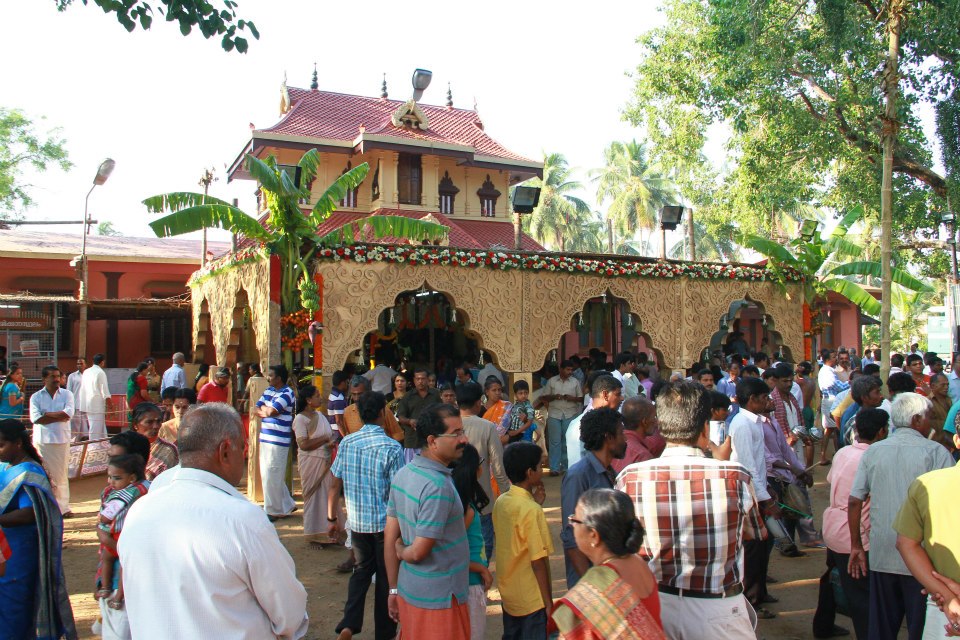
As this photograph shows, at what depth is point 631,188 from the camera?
42.8 m

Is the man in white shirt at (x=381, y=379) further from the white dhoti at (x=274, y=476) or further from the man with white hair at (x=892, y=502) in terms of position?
the man with white hair at (x=892, y=502)

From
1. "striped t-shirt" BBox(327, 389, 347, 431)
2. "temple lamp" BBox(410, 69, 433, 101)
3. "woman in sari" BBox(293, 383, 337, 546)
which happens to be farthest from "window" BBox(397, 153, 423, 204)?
"woman in sari" BBox(293, 383, 337, 546)

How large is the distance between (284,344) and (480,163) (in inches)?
436

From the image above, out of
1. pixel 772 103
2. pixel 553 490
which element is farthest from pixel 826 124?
pixel 553 490

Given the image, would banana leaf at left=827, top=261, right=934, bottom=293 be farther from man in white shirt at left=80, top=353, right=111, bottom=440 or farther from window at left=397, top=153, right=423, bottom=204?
man in white shirt at left=80, top=353, right=111, bottom=440

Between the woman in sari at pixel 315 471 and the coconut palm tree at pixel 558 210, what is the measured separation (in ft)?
119

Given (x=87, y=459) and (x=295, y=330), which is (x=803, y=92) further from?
(x=87, y=459)

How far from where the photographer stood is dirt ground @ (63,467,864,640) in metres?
5.21

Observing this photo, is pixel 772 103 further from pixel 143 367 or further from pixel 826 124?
pixel 143 367

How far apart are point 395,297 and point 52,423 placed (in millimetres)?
4726

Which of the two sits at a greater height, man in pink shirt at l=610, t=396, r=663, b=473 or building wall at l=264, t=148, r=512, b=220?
building wall at l=264, t=148, r=512, b=220

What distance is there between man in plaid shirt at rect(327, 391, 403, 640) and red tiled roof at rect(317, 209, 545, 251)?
499 inches

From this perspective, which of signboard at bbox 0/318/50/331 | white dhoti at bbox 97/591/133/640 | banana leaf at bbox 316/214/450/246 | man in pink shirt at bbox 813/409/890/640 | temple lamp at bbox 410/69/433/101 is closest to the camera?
white dhoti at bbox 97/591/133/640

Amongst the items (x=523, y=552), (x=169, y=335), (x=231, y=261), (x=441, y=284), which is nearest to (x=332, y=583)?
(x=523, y=552)
